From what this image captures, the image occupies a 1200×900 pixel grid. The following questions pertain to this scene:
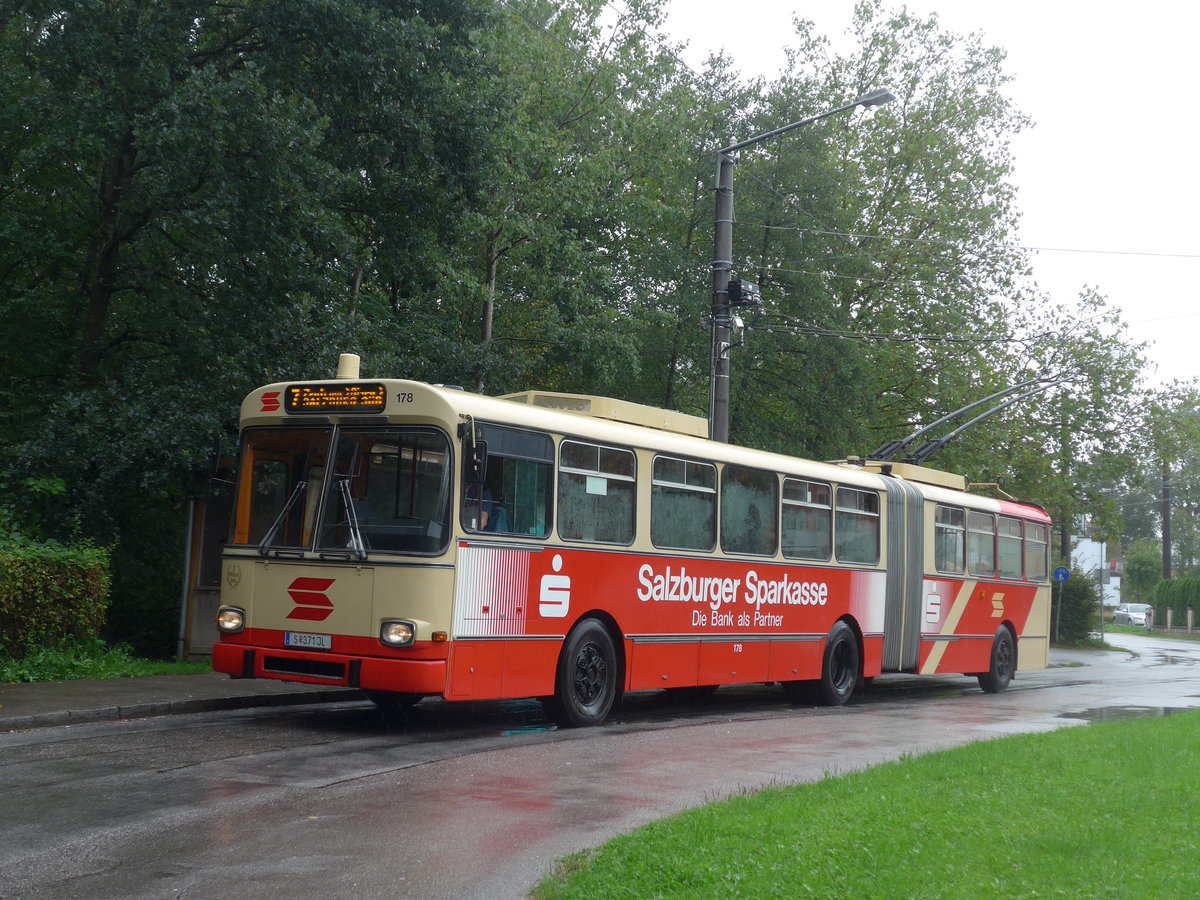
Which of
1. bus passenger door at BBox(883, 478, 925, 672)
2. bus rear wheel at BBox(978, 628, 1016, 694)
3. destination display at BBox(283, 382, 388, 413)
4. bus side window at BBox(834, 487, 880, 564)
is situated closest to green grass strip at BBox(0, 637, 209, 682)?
destination display at BBox(283, 382, 388, 413)

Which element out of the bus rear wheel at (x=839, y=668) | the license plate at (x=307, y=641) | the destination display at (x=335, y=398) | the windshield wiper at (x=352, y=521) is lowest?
the bus rear wheel at (x=839, y=668)

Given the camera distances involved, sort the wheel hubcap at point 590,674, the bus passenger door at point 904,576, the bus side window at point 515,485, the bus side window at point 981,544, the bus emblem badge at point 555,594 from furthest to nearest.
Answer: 1. the bus side window at point 981,544
2. the bus passenger door at point 904,576
3. the wheel hubcap at point 590,674
4. the bus emblem badge at point 555,594
5. the bus side window at point 515,485

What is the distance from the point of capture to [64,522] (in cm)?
1688

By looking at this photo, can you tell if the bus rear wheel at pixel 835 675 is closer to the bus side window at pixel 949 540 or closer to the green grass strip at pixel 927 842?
the bus side window at pixel 949 540

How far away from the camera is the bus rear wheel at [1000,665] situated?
72.2 ft

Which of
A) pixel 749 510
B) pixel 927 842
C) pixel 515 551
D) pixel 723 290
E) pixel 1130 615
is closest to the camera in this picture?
pixel 927 842

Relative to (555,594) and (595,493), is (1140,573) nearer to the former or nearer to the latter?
(595,493)

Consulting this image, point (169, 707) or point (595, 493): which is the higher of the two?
point (595, 493)

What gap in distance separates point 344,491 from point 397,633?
1.41 metres

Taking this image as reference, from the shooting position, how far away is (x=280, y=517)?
39.8 feet

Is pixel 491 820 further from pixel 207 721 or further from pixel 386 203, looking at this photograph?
pixel 386 203

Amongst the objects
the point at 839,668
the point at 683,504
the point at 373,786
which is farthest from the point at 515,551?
the point at 839,668

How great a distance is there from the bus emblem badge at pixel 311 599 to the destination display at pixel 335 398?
1531 mm

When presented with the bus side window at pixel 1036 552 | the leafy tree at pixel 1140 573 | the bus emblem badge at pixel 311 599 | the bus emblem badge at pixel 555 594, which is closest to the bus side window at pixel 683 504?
the bus emblem badge at pixel 555 594
